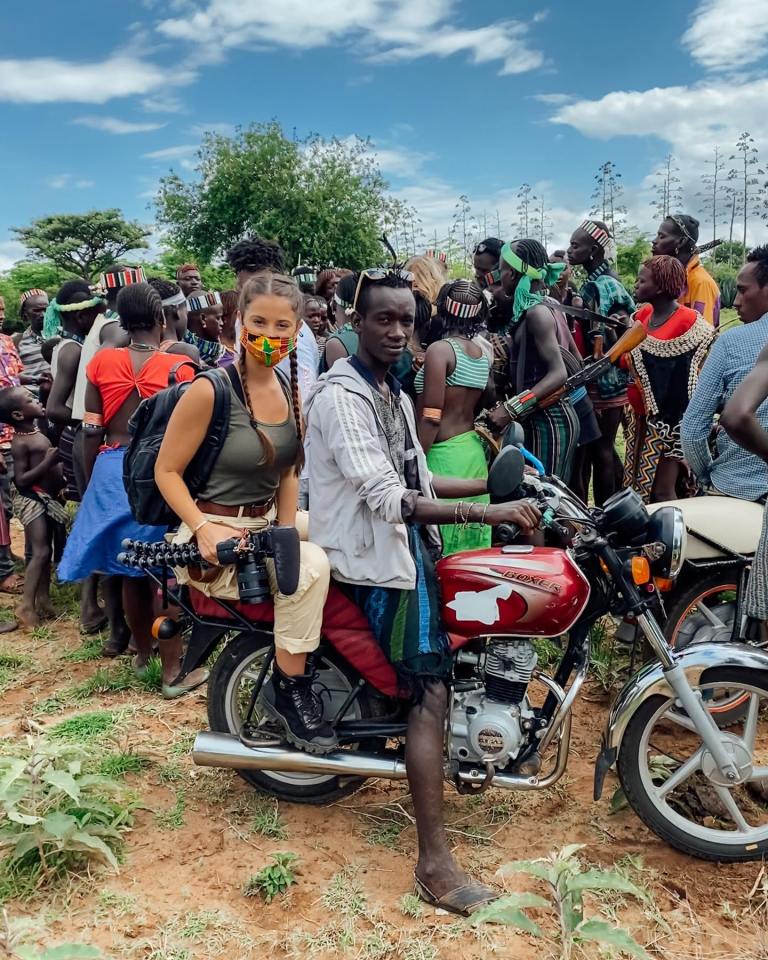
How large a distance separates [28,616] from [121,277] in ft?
7.50

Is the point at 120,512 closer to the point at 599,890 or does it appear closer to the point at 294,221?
the point at 599,890

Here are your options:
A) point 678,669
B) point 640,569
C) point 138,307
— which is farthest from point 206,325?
point 678,669

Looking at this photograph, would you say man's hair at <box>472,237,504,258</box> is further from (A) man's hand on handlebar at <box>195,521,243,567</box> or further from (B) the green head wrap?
(A) man's hand on handlebar at <box>195,521,243,567</box>

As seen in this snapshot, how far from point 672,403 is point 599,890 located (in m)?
3.14

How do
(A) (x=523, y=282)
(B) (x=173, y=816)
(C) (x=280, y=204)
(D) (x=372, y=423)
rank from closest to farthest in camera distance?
1. (D) (x=372, y=423)
2. (B) (x=173, y=816)
3. (A) (x=523, y=282)
4. (C) (x=280, y=204)

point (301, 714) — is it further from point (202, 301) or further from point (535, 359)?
point (202, 301)

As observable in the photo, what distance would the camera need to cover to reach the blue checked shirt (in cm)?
331

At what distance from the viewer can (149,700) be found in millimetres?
4117

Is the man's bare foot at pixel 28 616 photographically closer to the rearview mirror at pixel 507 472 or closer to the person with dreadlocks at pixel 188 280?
the person with dreadlocks at pixel 188 280

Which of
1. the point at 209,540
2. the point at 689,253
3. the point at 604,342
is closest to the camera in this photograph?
the point at 209,540

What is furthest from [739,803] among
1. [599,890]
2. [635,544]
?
[635,544]

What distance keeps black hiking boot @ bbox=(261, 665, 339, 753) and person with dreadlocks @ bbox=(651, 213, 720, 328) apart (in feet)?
15.1

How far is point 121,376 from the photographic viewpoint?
411 cm

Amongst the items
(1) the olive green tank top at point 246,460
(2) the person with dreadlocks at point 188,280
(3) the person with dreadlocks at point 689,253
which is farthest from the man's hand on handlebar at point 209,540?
(2) the person with dreadlocks at point 188,280
